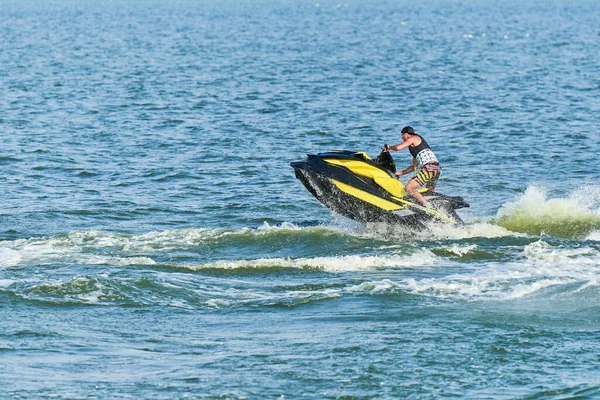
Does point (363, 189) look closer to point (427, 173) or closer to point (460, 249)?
point (427, 173)

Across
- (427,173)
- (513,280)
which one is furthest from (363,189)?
(513,280)

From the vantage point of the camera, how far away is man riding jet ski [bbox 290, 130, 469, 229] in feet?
47.7

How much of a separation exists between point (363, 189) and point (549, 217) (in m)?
3.30

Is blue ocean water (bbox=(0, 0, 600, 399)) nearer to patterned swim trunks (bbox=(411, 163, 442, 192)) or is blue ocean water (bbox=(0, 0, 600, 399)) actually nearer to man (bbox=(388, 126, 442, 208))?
man (bbox=(388, 126, 442, 208))

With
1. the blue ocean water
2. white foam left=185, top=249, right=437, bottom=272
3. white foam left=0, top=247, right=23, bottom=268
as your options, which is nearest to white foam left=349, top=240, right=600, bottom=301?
the blue ocean water

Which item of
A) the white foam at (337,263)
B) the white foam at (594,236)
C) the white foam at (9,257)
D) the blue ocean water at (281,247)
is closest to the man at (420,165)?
the blue ocean water at (281,247)

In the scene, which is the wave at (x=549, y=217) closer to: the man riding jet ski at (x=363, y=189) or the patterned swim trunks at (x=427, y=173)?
the man riding jet ski at (x=363, y=189)

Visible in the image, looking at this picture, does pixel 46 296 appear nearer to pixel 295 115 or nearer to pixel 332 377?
pixel 332 377

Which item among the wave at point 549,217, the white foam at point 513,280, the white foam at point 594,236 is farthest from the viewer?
the wave at point 549,217

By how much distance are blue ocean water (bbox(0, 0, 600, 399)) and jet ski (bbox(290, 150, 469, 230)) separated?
287 millimetres

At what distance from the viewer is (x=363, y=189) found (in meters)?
14.6

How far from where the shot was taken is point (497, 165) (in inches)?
845

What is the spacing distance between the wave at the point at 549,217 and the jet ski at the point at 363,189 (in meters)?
1.43

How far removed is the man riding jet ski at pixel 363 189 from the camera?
572 inches
